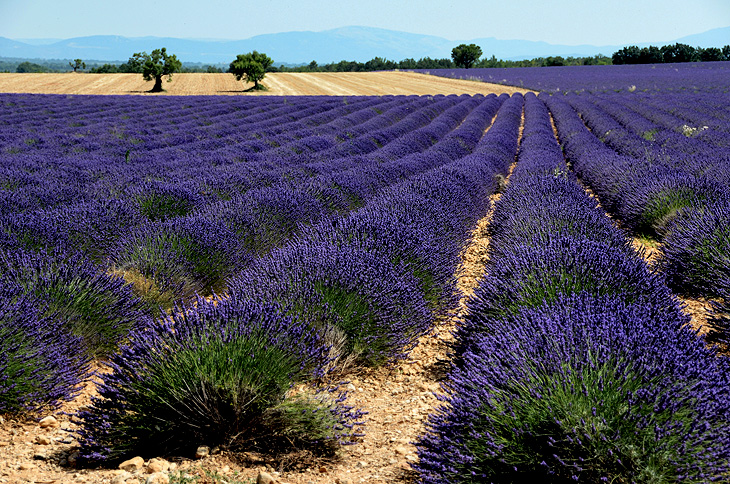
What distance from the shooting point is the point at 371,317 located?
3.19 metres

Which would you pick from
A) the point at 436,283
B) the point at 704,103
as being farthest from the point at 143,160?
the point at 704,103

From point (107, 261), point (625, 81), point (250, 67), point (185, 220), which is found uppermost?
point (250, 67)

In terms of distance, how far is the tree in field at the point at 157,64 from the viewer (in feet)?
110

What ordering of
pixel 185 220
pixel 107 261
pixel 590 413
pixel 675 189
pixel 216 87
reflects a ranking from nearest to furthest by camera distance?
pixel 590 413, pixel 107 261, pixel 185 220, pixel 675 189, pixel 216 87

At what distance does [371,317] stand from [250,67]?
34.5 meters

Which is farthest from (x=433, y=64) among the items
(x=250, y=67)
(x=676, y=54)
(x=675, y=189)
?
(x=675, y=189)

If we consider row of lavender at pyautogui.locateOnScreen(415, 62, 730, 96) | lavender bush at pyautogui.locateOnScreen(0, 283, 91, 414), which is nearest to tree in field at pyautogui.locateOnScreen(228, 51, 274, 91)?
row of lavender at pyautogui.locateOnScreen(415, 62, 730, 96)

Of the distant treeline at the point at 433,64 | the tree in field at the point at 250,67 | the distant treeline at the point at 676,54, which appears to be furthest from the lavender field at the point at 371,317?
the distant treeline at the point at 433,64

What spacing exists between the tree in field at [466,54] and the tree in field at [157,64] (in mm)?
39652

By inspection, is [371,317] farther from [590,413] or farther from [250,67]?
[250,67]

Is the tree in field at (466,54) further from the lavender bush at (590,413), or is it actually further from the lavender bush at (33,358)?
the lavender bush at (590,413)

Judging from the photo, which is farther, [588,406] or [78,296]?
[78,296]

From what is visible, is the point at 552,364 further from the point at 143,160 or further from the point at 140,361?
the point at 143,160

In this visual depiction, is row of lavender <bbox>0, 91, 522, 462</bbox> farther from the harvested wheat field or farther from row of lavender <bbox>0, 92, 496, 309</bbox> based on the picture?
the harvested wheat field
